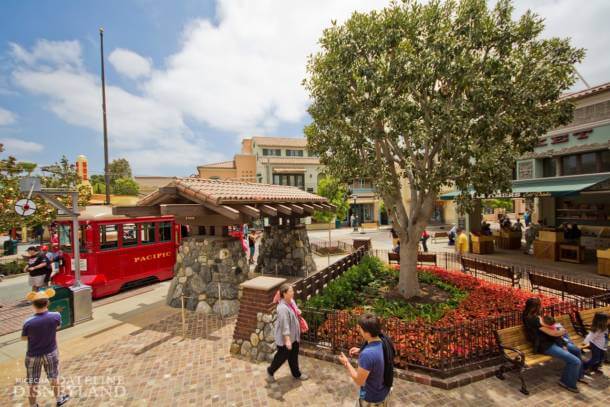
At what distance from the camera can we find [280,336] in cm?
487

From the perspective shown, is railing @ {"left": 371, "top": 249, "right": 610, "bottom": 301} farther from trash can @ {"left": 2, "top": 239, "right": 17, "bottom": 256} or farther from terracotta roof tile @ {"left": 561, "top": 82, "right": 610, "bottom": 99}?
trash can @ {"left": 2, "top": 239, "right": 17, "bottom": 256}

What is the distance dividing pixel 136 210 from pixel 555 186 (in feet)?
59.2

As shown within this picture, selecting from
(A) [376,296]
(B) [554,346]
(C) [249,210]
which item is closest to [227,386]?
(C) [249,210]

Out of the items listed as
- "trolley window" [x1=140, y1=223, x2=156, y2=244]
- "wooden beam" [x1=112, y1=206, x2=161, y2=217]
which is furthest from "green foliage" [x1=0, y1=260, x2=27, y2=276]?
"wooden beam" [x1=112, y1=206, x2=161, y2=217]

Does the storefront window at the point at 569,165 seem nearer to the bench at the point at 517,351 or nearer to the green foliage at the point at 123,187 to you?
the bench at the point at 517,351

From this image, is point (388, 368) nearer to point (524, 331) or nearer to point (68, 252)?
point (524, 331)

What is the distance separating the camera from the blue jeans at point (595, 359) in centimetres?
505

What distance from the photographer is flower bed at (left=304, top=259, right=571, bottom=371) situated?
5223 mm

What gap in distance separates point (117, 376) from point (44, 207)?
17.7 meters

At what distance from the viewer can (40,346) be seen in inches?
180

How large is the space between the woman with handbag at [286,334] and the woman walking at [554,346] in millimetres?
4172

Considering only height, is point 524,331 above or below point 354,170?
below

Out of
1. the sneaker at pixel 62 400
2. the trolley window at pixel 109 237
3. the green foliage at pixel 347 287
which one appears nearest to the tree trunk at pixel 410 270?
the green foliage at pixel 347 287

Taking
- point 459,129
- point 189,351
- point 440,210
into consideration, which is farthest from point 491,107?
point 440,210
